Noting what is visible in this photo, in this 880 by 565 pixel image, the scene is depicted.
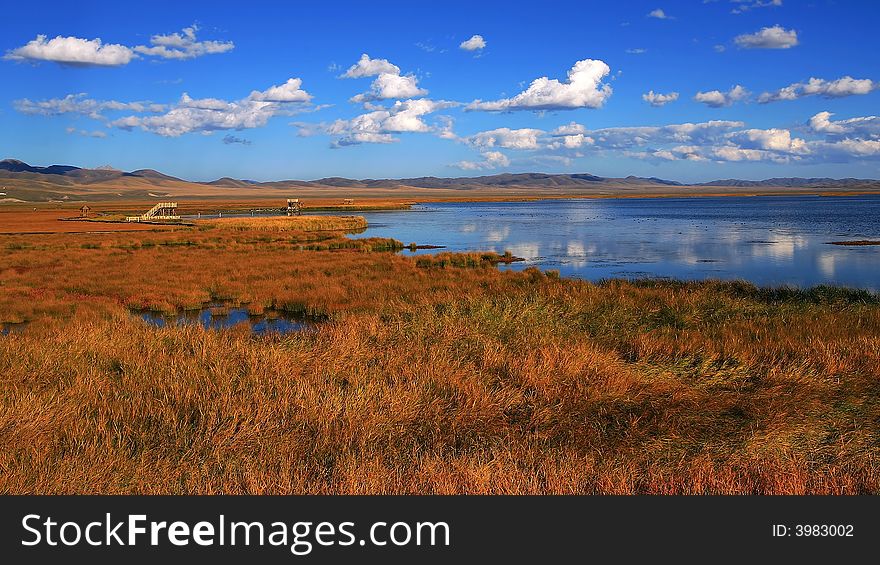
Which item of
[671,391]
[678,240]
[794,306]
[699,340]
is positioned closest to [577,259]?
[678,240]

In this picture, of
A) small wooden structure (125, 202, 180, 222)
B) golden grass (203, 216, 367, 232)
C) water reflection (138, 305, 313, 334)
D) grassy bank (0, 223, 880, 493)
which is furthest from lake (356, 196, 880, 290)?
small wooden structure (125, 202, 180, 222)

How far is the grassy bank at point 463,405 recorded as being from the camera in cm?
603

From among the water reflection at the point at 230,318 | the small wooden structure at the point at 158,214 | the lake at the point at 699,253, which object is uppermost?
the small wooden structure at the point at 158,214

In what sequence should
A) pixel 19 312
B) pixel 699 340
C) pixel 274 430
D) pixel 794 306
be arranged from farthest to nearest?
pixel 19 312 → pixel 794 306 → pixel 699 340 → pixel 274 430

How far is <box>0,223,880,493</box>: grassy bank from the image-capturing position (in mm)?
6027

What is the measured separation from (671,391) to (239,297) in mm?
17493

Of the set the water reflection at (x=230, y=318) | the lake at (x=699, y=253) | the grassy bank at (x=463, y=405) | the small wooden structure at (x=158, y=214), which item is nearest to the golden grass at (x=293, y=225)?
the lake at (x=699, y=253)

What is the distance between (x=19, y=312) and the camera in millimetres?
19500

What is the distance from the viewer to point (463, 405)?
27.1ft

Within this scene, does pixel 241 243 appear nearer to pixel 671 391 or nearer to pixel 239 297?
pixel 239 297

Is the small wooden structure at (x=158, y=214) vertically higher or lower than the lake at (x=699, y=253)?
higher

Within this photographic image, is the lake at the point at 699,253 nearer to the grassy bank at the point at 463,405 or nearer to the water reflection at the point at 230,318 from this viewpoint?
the grassy bank at the point at 463,405

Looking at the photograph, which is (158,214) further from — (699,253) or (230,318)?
(230,318)
